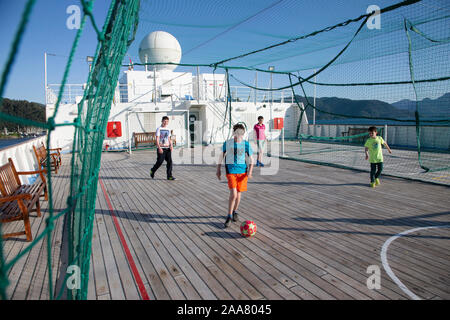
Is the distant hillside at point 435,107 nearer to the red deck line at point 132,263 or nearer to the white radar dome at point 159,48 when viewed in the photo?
the red deck line at point 132,263

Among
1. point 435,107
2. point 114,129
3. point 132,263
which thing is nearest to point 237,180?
point 132,263

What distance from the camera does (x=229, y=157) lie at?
4426 millimetres

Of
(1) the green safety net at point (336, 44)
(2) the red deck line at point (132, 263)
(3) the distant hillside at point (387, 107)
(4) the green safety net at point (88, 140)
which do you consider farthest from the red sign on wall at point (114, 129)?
(4) the green safety net at point (88, 140)

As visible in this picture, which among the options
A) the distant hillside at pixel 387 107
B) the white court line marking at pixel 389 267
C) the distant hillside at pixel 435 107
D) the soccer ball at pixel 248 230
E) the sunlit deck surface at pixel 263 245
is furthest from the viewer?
the distant hillside at pixel 387 107

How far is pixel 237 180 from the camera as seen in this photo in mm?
4566

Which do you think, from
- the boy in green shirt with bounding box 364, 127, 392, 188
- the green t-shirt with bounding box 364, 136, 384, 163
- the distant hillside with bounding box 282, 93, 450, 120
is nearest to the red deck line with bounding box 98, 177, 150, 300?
the boy in green shirt with bounding box 364, 127, 392, 188

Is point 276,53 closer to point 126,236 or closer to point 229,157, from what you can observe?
point 229,157

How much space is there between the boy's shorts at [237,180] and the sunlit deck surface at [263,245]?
2.41ft

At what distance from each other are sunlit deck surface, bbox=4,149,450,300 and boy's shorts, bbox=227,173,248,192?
0.74 metres

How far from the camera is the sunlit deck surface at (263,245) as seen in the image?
3039 millimetres

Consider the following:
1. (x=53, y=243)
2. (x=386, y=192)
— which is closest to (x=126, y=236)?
(x=53, y=243)

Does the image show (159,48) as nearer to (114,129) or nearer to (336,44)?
(114,129)

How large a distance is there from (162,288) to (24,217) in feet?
8.43

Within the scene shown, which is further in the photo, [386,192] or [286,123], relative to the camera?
[286,123]
